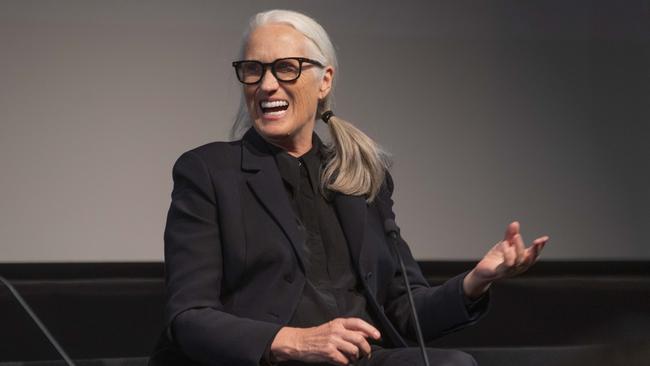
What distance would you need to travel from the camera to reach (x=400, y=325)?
6.96ft

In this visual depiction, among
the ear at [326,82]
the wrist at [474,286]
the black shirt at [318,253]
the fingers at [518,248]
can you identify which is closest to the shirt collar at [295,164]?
the black shirt at [318,253]

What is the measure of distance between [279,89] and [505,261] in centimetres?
52

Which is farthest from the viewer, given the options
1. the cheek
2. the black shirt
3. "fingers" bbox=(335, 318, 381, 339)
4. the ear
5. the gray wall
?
the gray wall

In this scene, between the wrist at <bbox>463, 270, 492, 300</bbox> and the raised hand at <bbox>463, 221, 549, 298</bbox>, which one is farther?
the wrist at <bbox>463, 270, 492, 300</bbox>

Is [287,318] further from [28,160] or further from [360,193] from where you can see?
[28,160]

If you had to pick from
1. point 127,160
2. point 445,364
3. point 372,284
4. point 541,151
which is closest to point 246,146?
point 372,284

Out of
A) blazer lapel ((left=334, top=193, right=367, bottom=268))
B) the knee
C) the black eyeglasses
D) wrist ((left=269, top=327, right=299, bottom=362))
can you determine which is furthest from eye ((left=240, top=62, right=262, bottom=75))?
the knee

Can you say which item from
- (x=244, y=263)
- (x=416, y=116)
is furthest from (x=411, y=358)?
(x=416, y=116)

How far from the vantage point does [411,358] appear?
5.92ft

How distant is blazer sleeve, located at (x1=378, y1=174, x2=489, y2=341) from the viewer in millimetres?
2010

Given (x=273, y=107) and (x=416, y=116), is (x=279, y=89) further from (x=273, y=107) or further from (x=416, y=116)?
(x=416, y=116)

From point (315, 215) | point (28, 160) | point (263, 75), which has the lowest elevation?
point (28, 160)

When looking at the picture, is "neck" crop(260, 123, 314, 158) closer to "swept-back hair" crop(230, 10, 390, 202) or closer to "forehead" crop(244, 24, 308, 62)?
"swept-back hair" crop(230, 10, 390, 202)

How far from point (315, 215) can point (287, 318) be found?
247 millimetres
